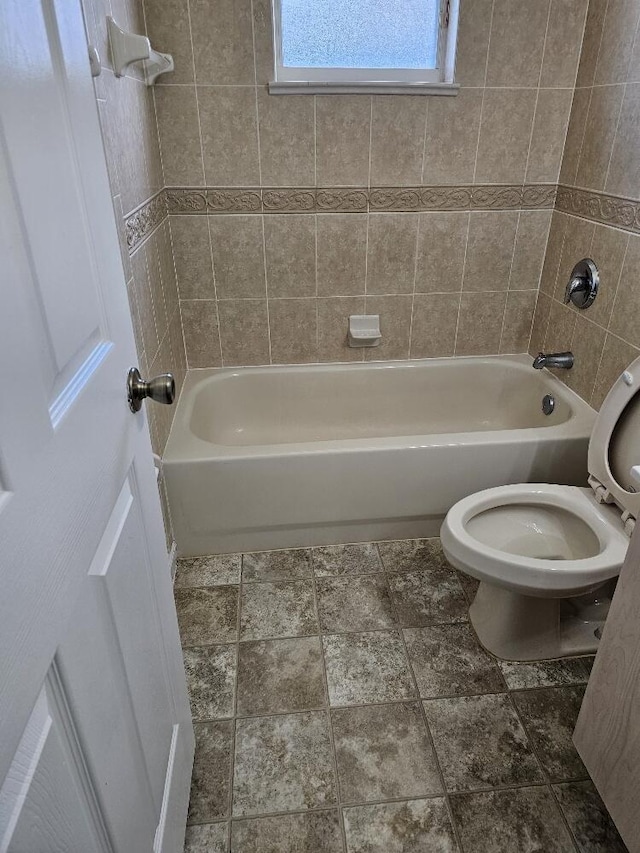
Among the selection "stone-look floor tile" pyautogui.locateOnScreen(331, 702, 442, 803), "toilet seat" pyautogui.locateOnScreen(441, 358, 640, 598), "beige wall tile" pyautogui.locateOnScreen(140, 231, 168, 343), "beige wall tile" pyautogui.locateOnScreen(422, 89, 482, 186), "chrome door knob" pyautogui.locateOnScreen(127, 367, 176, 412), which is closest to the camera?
"chrome door knob" pyautogui.locateOnScreen(127, 367, 176, 412)

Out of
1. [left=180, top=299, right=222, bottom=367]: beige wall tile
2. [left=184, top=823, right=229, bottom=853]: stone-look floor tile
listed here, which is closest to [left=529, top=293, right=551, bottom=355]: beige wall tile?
[left=180, top=299, right=222, bottom=367]: beige wall tile

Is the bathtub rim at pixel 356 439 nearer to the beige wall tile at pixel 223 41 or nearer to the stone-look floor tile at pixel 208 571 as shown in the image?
the stone-look floor tile at pixel 208 571

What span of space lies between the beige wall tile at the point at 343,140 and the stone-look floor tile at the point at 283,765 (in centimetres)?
189

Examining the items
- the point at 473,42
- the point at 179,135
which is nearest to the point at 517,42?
the point at 473,42

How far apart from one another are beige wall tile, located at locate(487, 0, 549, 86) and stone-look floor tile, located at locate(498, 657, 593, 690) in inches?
80.0

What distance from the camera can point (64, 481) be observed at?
575mm

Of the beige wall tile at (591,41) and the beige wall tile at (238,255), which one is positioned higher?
the beige wall tile at (591,41)

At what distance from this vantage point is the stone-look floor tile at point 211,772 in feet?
4.13

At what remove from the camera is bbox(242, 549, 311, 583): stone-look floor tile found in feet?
6.38

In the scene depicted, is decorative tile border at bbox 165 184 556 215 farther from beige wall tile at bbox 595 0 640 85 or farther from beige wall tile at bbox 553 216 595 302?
beige wall tile at bbox 595 0 640 85

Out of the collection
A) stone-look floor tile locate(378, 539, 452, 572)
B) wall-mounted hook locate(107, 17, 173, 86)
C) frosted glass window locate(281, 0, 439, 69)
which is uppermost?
frosted glass window locate(281, 0, 439, 69)

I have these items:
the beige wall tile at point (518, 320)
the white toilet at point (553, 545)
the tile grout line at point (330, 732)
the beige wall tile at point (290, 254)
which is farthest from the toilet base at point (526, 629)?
the beige wall tile at point (290, 254)

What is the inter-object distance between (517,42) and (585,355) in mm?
1179

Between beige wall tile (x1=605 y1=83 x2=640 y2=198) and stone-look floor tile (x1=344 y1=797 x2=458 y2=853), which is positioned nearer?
stone-look floor tile (x1=344 y1=797 x2=458 y2=853)
